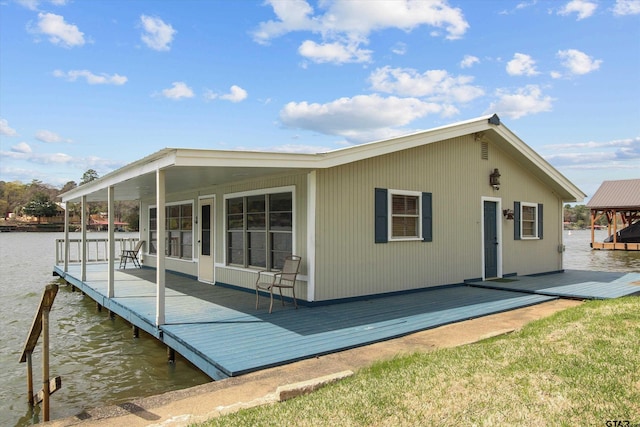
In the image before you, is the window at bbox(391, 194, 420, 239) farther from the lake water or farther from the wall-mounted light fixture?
the lake water

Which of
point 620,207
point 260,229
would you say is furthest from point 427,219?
point 620,207

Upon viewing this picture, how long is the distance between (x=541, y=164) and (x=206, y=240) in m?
7.86

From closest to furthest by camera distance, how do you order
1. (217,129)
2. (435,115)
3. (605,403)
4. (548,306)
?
(605,403) → (548,306) → (217,129) → (435,115)

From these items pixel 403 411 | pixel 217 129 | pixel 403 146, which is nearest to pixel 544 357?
pixel 403 411

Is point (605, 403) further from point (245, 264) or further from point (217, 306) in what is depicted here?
point (245, 264)

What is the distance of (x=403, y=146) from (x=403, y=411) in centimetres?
504

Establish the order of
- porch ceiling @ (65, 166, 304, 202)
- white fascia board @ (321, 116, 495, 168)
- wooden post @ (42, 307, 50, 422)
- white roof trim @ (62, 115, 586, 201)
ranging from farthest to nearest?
white fascia board @ (321, 116, 495, 168) < porch ceiling @ (65, 166, 304, 202) < white roof trim @ (62, 115, 586, 201) < wooden post @ (42, 307, 50, 422)

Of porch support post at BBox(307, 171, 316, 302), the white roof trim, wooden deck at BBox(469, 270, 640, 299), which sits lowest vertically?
wooden deck at BBox(469, 270, 640, 299)

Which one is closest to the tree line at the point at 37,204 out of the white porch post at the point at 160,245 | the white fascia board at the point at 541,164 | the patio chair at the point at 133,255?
the patio chair at the point at 133,255

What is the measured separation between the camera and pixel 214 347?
4.37 metres

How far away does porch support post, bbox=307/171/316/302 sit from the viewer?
6.38 metres

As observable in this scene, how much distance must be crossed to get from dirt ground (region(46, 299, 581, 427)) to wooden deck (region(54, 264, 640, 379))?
154 millimetres

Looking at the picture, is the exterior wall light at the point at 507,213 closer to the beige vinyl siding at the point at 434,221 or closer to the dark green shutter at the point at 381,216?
the beige vinyl siding at the point at 434,221

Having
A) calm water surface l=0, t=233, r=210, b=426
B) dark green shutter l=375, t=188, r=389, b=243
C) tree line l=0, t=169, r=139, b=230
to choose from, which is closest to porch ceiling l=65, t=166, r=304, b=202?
dark green shutter l=375, t=188, r=389, b=243
